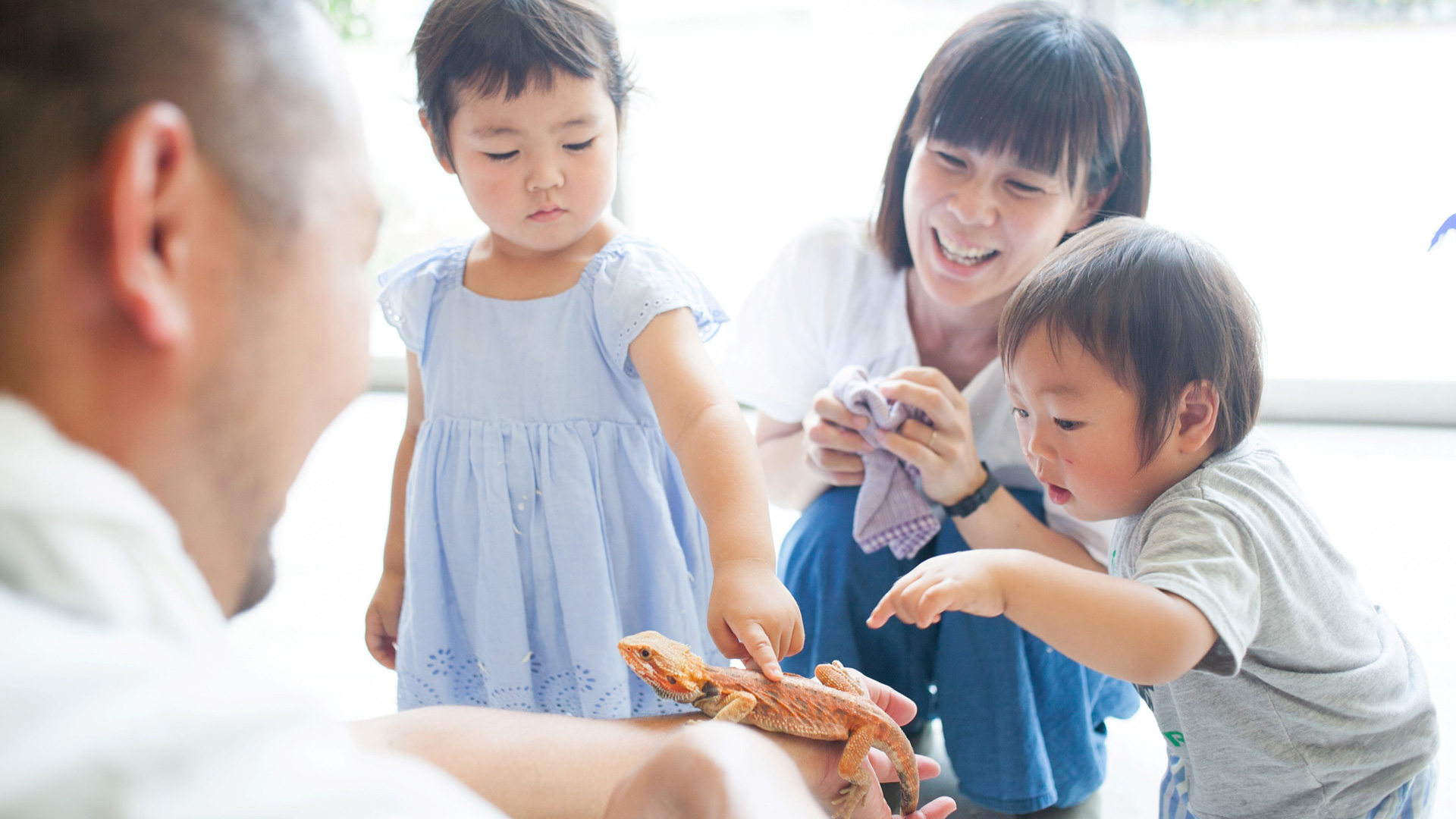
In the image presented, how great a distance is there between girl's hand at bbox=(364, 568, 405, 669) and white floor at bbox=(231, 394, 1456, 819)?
0.68 feet

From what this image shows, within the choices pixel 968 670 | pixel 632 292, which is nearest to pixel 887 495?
pixel 968 670

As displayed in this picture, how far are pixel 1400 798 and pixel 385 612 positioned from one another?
1387mm

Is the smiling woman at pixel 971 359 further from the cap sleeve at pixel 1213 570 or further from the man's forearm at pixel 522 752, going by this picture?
the man's forearm at pixel 522 752

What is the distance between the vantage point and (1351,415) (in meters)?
3.27

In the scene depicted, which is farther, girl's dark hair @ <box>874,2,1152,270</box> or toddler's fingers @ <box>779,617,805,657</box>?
girl's dark hair @ <box>874,2,1152,270</box>

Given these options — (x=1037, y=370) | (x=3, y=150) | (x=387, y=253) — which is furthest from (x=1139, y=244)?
(x=387, y=253)

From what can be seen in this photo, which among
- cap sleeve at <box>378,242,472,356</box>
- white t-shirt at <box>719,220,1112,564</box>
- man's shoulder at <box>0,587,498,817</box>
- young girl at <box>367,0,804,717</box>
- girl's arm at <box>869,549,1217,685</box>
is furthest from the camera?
white t-shirt at <box>719,220,1112,564</box>

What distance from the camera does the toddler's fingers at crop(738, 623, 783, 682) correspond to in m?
0.99

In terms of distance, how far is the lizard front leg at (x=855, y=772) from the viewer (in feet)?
3.38

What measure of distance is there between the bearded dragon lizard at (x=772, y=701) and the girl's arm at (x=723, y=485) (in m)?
0.03

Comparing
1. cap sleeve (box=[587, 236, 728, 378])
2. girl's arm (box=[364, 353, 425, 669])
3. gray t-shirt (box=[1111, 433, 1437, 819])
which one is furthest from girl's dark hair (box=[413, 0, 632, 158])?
gray t-shirt (box=[1111, 433, 1437, 819])

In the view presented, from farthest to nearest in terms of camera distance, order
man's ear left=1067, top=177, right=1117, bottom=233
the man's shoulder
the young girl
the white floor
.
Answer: the white floor → man's ear left=1067, top=177, right=1117, bottom=233 → the young girl → the man's shoulder

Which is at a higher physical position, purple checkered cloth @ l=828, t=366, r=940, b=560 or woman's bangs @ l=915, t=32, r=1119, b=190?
woman's bangs @ l=915, t=32, r=1119, b=190

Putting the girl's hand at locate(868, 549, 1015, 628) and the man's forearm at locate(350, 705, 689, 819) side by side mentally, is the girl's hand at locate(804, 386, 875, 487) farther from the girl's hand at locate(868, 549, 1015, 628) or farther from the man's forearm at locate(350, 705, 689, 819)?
the man's forearm at locate(350, 705, 689, 819)
